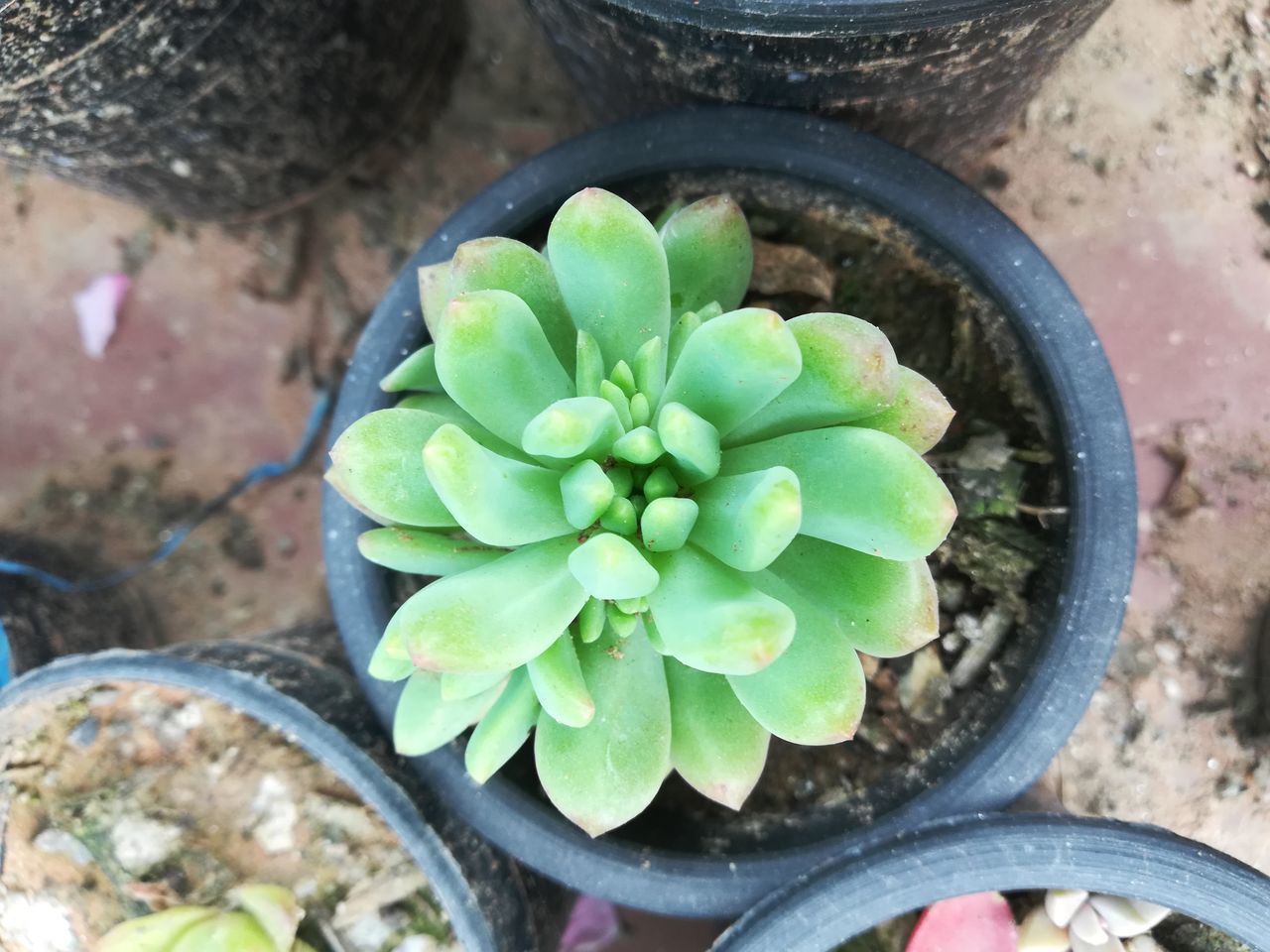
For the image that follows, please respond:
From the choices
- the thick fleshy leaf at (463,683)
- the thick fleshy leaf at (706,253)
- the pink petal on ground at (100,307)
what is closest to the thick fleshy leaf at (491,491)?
the thick fleshy leaf at (463,683)

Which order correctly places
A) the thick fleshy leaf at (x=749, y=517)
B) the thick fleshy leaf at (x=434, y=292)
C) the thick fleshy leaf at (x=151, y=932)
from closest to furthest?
the thick fleshy leaf at (x=749, y=517), the thick fleshy leaf at (x=434, y=292), the thick fleshy leaf at (x=151, y=932)

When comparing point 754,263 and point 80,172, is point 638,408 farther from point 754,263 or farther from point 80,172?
point 80,172

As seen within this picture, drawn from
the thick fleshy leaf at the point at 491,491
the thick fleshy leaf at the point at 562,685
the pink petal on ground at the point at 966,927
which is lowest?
the pink petal on ground at the point at 966,927

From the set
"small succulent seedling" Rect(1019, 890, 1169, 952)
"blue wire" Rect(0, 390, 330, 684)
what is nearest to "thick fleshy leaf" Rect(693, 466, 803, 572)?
"small succulent seedling" Rect(1019, 890, 1169, 952)

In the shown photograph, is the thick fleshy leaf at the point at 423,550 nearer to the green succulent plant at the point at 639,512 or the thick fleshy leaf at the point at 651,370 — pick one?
the green succulent plant at the point at 639,512

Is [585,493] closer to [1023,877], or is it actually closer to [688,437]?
[688,437]

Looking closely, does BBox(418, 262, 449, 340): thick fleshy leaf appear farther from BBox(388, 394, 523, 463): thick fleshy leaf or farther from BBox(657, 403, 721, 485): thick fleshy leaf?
BBox(657, 403, 721, 485): thick fleshy leaf

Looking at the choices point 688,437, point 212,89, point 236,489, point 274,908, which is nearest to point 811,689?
point 688,437

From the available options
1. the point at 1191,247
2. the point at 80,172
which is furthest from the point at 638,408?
the point at 1191,247
